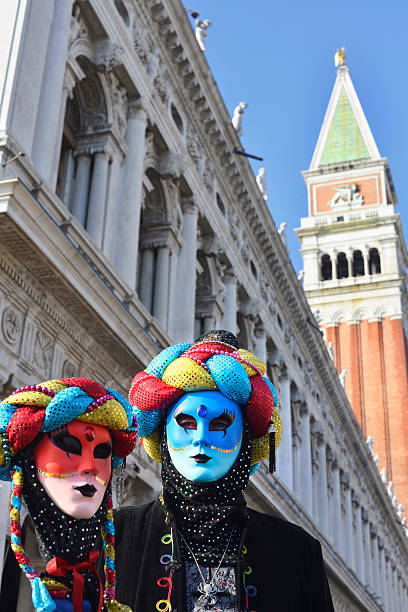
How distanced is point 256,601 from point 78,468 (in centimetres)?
93

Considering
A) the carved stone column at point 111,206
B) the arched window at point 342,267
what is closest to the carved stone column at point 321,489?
the carved stone column at point 111,206

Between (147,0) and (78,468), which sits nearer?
(78,468)

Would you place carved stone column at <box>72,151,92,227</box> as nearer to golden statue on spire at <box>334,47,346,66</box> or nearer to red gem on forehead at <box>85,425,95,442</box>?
red gem on forehead at <box>85,425,95,442</box>

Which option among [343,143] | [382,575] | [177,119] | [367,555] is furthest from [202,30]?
[343,143]

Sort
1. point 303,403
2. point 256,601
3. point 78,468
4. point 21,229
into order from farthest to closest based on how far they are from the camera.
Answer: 1. point 303,403
2. point 21,229
3. point 256,601
4. point 78,468

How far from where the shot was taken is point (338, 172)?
200 ft

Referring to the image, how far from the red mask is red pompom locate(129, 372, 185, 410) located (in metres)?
0.41

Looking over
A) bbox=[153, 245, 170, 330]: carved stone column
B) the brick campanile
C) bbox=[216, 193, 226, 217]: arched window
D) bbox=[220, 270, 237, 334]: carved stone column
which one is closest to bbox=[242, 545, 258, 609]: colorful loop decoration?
bbox=[153, 245, 170, 330]: carved stone column

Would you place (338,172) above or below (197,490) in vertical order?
above

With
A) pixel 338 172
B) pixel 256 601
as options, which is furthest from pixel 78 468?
pixel 338 172

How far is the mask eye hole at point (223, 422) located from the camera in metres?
3.43

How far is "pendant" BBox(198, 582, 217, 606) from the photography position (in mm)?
3213

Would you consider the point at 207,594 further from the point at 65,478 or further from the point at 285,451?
the point at 285,451

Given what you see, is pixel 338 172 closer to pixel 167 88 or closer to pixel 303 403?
pixel 303 403
